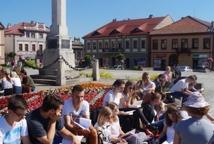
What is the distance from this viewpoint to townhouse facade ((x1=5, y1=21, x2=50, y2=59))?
81.9 metres

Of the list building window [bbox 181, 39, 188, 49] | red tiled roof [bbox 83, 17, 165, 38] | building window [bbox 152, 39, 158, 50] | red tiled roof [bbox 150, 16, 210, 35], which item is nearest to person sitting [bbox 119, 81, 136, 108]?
red tiled roof [bbox 150, 16, 210, 35]

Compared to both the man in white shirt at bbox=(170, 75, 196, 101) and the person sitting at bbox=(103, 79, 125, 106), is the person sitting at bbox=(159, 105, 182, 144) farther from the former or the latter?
the man in white shirt at bbox=(170, 75, 196, 101)

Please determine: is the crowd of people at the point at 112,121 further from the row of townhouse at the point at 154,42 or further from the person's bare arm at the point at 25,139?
the row of townhouse at the point at 154,42

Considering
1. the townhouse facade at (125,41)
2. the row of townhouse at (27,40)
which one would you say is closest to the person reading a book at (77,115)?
the townhouse facade at (125,41)

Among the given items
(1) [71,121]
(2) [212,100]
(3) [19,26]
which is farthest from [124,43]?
(1) [71,121]

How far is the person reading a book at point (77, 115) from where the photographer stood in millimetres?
6793

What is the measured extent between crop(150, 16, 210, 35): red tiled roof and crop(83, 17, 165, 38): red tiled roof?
2.74 metres

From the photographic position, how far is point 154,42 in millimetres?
67625

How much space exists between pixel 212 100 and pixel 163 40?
49.9 m

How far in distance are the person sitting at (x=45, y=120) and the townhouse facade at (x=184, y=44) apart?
57029 mm

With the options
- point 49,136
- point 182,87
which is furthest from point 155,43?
point 49,136

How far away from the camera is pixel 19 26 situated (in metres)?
88.6

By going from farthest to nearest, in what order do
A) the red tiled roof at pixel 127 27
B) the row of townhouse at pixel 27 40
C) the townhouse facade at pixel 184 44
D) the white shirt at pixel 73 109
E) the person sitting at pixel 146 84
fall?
the row of townhouse at pixel 27 40 → the red tiled roof at pixel 127 27 → the townhouse facade at pixel 184 44 → the person sitting at pixel 146 84 → the white shirt at pixel 73 109

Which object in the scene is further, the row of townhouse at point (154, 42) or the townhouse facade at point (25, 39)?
the townhouse facade at point (25, 39)
